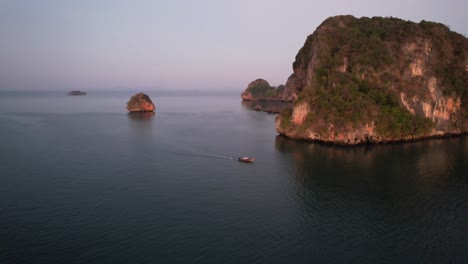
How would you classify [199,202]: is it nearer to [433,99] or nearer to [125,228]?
[125,228]

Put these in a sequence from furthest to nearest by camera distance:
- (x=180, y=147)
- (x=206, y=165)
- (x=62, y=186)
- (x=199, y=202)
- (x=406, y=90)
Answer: (x=406, y=90) < (x=180, y=147) < (x=206, y=165) < (x=62, y=186) < (x=199, y=202)

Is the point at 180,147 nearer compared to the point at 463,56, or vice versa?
the point at 180,147

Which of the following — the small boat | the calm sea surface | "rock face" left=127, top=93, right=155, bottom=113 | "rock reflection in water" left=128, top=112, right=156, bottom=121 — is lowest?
the calm sea surface

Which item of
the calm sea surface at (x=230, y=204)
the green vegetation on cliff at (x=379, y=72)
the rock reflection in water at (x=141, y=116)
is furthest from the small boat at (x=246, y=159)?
the rock reflection in water at (x=141, y=116)

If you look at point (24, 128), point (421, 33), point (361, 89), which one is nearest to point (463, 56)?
point (421, 33)

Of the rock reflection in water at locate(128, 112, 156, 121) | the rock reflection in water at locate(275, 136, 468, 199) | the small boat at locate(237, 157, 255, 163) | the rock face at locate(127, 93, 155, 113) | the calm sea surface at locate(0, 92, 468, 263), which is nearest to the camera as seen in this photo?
the calm sea surface at locate(0, 92, 468, 263)

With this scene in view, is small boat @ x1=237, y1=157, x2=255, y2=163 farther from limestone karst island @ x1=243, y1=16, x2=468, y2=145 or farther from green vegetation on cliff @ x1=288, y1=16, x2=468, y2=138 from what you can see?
green vegetation on cliff @ x1=288, y1=16, x2=468, y2=138

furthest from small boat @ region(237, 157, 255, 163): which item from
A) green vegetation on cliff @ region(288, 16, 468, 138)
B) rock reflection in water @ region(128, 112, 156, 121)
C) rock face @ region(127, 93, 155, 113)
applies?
rock face @ region(127, 93, 155, 113)

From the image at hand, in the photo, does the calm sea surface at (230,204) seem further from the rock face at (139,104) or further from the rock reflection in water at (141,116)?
the rock face at (139,104)
